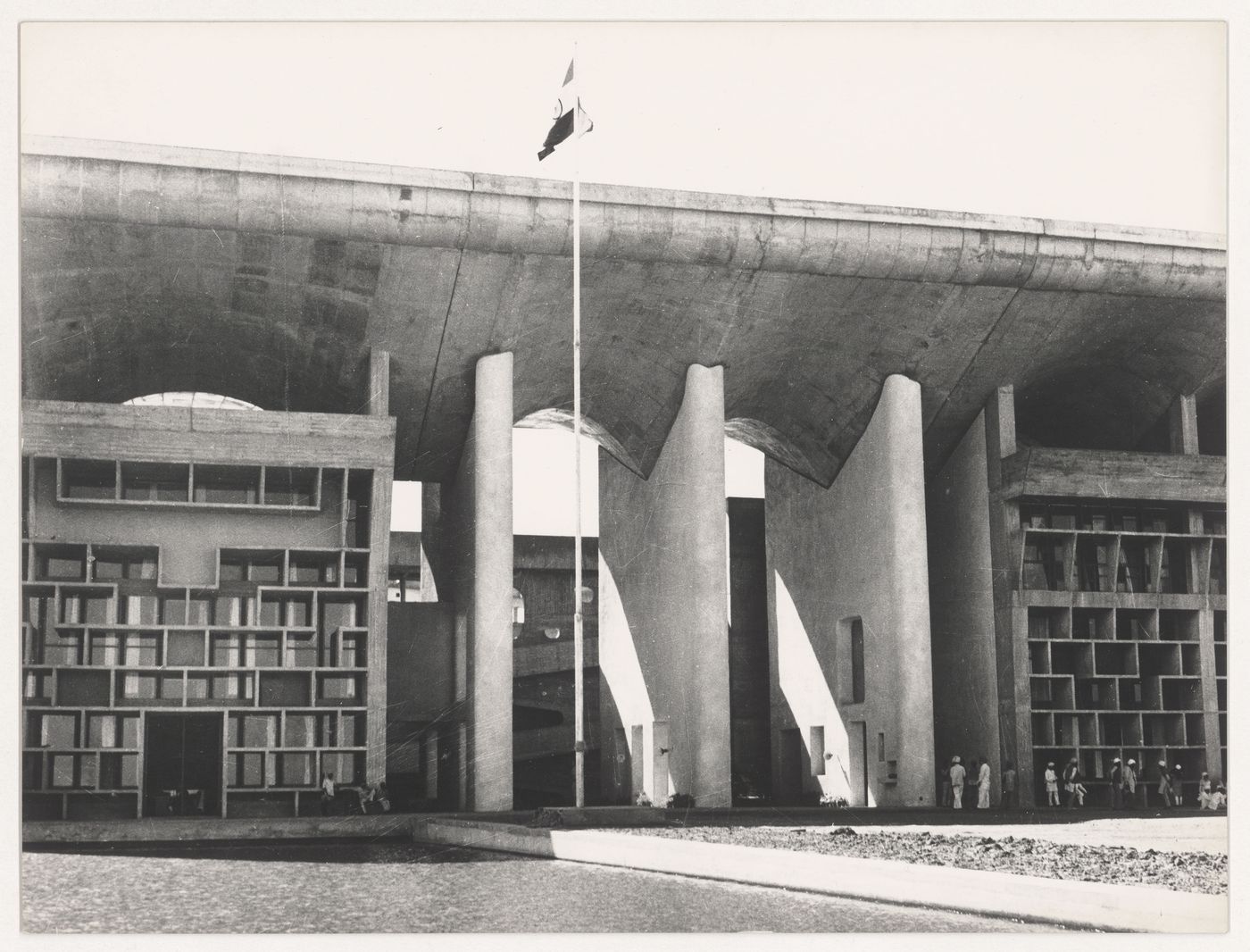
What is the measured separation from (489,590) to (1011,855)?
1221 cm

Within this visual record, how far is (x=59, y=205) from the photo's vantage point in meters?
22.5

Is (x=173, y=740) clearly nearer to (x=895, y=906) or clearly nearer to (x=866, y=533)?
(x=866, y=533)

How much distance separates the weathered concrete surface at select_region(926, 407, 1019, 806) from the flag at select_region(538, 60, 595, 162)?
1110 cm

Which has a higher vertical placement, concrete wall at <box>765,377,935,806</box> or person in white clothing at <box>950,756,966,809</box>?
concrete wall at <box>765,377,935,806</box>

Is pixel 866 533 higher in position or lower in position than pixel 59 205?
lower

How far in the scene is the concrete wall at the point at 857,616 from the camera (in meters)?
27.2

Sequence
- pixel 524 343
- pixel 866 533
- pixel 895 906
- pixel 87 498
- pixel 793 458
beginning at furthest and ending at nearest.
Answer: pixel 793 458
pixel 866 533
pixel 524 343
pixel 87 498
pixel 895 906

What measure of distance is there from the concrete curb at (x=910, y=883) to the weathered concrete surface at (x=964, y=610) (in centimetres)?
1359

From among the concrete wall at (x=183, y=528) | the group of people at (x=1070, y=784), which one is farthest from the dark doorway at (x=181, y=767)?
the group of people at (x=1070, y=784)

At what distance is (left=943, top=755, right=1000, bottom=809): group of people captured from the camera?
2653cm

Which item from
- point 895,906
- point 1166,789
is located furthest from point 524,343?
point 895,906

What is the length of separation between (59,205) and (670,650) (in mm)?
12197

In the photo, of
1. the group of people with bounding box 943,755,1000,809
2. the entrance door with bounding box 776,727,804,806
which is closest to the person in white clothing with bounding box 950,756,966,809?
the group of people with bounding box 943,755,1000,809

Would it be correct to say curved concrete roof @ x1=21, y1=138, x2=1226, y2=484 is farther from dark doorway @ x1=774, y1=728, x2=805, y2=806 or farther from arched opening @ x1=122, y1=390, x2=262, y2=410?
dark doorway @ x1=774, y1=728, x2=805, y2=806
